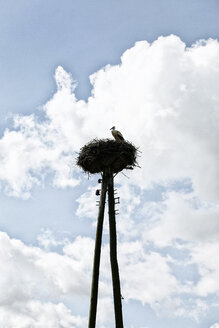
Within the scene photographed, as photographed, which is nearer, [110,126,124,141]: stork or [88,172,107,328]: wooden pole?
[88,172,107,328]: wooden pole

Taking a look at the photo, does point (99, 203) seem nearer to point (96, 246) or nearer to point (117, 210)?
point (117, 210)

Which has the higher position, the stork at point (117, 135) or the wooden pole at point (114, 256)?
the stork at point (117, 135)


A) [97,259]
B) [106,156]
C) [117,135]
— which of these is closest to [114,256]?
[97,259]

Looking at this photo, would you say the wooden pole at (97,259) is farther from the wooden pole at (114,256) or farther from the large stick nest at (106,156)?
the large stick nest at (106,156)

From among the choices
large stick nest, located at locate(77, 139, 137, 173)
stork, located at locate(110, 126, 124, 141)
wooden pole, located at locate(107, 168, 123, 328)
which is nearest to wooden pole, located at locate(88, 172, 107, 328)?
wooden pole, located at locate(107, 168, 123, 328)

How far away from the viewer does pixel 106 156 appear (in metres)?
14.4

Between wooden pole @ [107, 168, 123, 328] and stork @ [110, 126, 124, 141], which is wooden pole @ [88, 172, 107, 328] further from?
stork @ [110, 126, 124, 141]

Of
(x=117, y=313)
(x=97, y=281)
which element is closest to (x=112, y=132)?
(x=97, y=281)

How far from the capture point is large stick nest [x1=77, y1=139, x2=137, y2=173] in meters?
14.3

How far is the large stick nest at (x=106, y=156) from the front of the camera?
47.1 feet

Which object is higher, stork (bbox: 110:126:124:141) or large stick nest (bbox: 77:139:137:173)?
stork (bbox: 110:126:124:141)

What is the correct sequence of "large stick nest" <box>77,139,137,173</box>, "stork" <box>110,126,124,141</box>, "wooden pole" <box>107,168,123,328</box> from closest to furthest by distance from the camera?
"wooden pole" <box>107,168,123,328</box>, "large stick nest" <box>77,139,137,173</box>, "stork" <box>110,126,124,141</box>

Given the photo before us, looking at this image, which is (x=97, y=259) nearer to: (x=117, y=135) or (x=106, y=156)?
(x=106, y=156)

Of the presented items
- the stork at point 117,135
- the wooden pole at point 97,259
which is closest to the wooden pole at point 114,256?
the wooden pole at point 97,259
